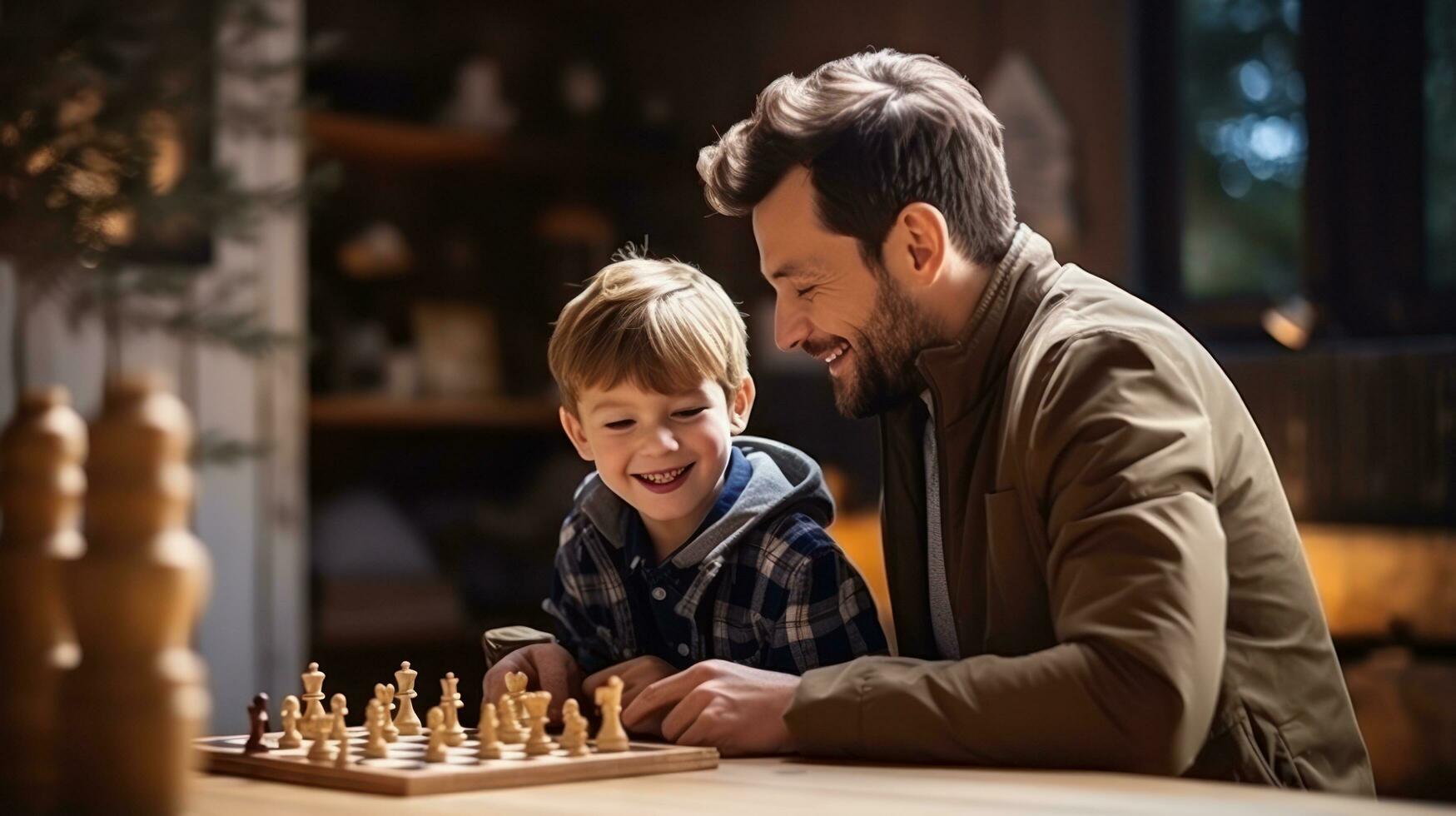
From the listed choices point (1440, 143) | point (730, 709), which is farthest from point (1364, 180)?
point (730, 709)

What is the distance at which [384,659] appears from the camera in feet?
13.2

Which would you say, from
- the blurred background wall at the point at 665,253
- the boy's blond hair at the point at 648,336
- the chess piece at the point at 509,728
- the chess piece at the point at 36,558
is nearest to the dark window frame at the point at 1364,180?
the blurred background wall at the point at 665,253

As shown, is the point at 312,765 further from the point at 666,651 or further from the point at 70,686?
the point at 666,651

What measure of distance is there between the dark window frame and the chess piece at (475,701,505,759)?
2.46 m

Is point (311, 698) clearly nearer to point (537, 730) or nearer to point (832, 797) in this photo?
point (537, 730)

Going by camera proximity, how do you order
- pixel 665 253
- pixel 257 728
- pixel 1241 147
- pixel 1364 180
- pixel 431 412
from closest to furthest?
pixel 257 728
pixel 1364 180
pixel 1241 147
pixel 431 412
pixel 665 253

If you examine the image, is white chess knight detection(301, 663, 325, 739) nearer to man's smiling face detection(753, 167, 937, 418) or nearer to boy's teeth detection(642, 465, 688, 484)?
boy's teeth detection(642, 465, 688, 484)

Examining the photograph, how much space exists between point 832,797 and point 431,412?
3110 millimetres

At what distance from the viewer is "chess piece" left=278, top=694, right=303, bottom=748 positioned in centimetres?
140

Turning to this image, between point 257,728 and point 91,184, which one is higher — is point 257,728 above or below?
below

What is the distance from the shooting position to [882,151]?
68.7 inches

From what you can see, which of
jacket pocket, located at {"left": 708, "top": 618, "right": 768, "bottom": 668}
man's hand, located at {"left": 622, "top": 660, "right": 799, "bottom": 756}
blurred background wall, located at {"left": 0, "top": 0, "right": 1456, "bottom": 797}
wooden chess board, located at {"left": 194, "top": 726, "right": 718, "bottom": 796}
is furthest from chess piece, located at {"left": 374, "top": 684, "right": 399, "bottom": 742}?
blurred background wall, located at {"left": 0, "top": 0, "right": 1456, "bottom": 797}

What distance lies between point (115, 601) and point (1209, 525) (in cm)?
88

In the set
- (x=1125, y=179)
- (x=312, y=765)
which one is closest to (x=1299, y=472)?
(x=1125, y=179)
